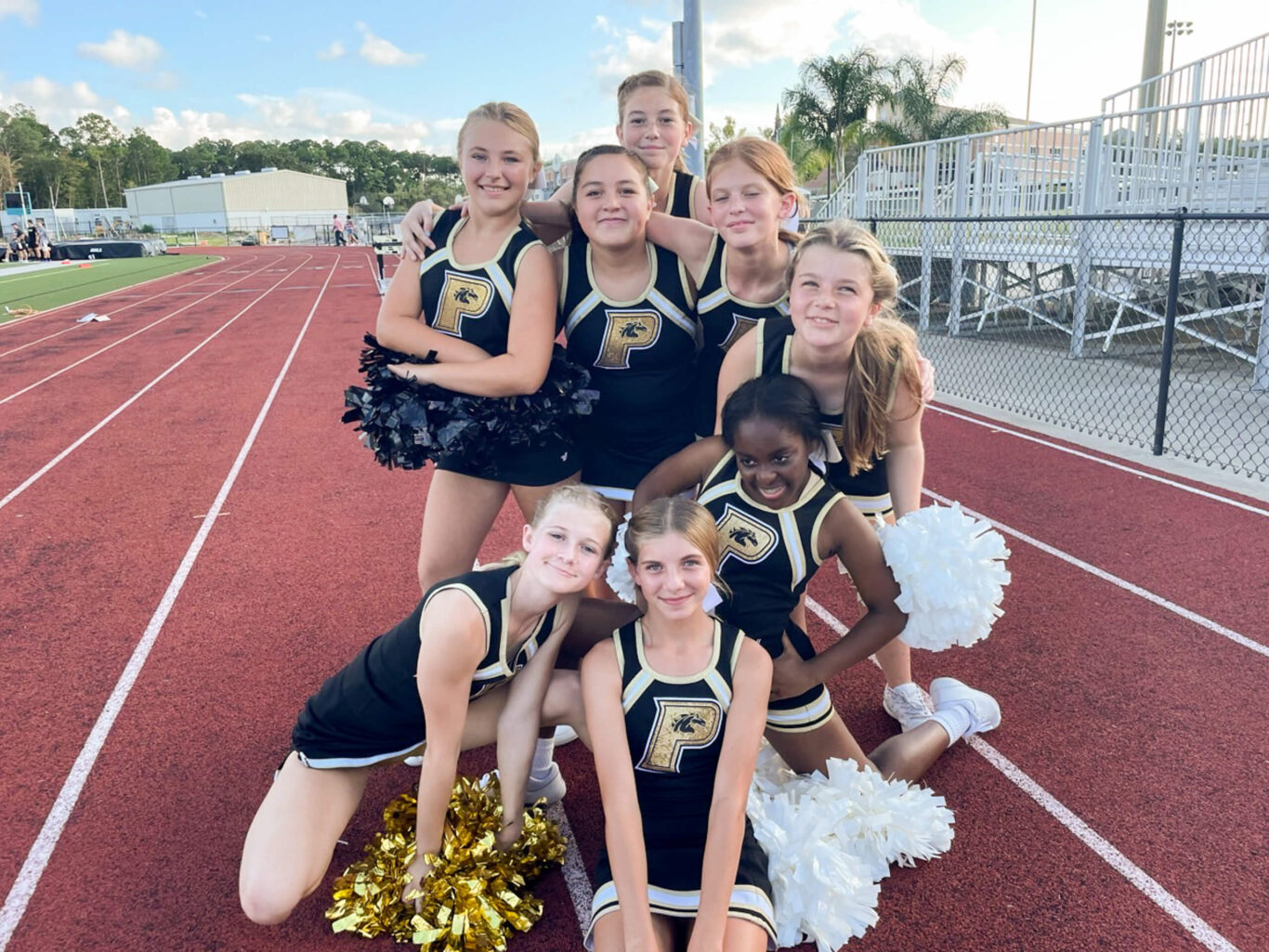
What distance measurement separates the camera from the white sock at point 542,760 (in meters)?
2.79

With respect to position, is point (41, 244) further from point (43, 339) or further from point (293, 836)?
point (293, 836)

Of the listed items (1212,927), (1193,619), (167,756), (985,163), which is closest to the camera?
(1212,927)

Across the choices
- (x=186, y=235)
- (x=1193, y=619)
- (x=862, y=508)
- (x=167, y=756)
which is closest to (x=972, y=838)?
(x=862, y=508)

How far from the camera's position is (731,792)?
2.14m

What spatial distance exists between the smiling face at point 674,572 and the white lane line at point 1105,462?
178 inches

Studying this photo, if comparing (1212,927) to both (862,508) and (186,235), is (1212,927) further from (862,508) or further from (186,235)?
(186,235)

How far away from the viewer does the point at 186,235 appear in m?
66.7

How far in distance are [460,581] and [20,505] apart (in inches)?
207

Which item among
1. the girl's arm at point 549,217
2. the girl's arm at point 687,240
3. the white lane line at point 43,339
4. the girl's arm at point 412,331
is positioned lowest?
the white lane line at point 43,339

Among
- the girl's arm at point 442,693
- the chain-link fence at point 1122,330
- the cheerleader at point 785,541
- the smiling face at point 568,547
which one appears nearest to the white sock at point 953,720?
the cheerleader at point 785,541

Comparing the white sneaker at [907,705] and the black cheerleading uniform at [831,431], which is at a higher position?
the black cheerleading uniform at [831,431]

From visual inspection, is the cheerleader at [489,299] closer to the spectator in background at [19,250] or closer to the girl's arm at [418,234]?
the girl's arm at [418,234]

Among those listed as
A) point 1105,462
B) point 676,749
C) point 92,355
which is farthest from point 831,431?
point 92,355

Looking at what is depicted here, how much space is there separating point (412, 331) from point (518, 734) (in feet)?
3.98
